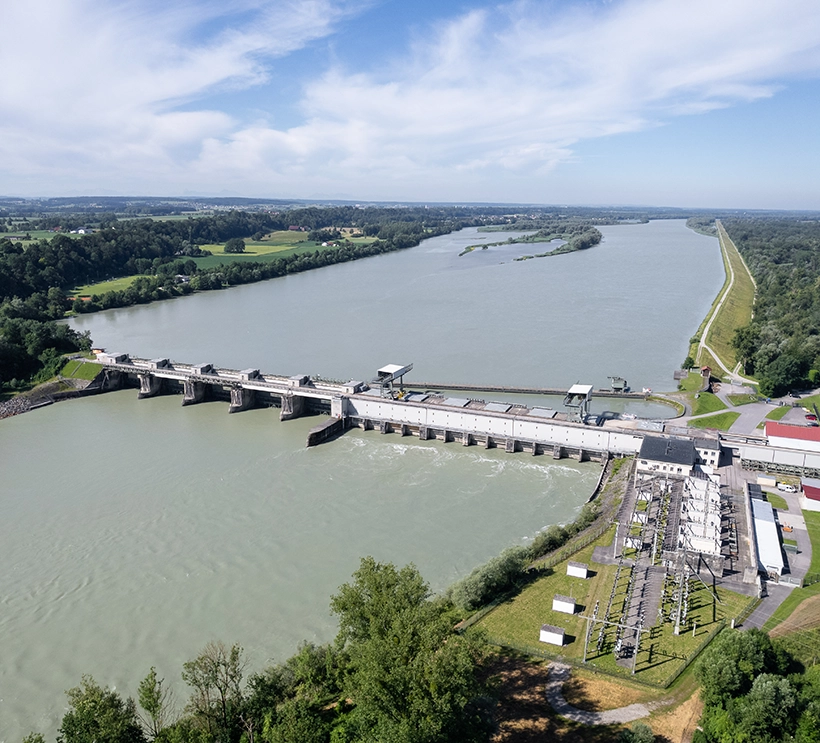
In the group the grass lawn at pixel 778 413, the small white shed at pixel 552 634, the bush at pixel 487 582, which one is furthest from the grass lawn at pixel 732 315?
the small white shed at pixel 552 634

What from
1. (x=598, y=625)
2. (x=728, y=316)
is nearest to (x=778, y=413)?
Answer: (x=598, y=625)

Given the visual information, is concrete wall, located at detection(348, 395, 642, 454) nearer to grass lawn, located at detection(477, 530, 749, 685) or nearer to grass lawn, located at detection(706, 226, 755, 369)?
grass lawn, located at detection(477, 530, 749, 685)

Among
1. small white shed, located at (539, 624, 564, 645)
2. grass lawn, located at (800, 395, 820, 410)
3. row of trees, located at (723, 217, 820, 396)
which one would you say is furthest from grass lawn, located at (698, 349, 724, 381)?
small white shed, located at (539, 624, 564, 645)

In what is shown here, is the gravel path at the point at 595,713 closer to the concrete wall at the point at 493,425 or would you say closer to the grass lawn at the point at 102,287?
the concrete wall at the point at 493,425

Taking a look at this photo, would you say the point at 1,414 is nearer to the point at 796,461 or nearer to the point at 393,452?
the point at 393,452

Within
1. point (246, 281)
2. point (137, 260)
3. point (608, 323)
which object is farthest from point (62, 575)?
point (137, 260)
